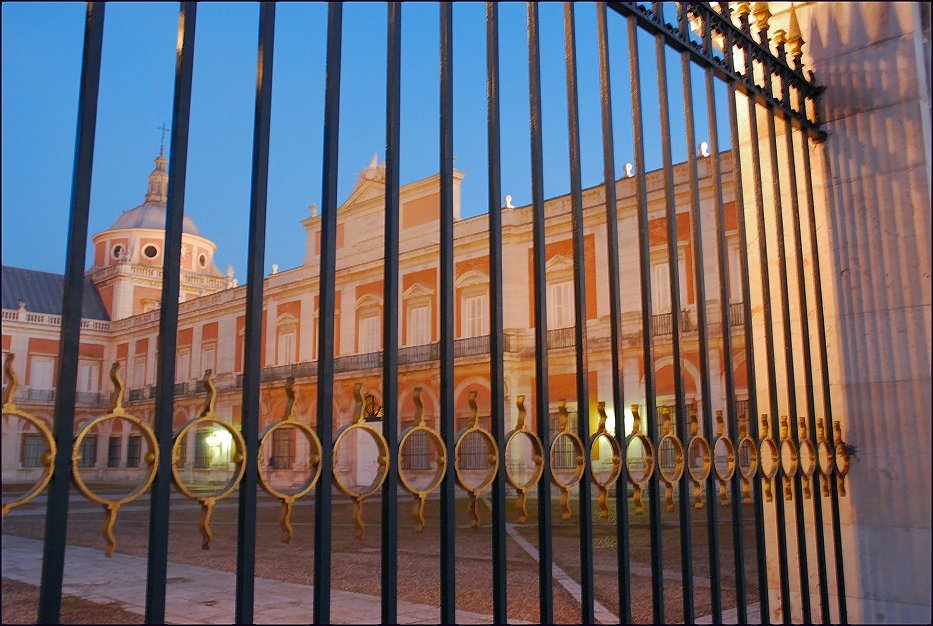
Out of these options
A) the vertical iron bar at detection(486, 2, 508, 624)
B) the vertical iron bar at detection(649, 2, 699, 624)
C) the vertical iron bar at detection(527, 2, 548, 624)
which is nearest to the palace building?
the vertical iron bar at detection(649, 2, 699, 624)

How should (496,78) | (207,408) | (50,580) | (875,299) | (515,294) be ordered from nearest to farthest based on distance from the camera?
(50,580) < (207,408) < (496,78) < (875,299) < (515,294)

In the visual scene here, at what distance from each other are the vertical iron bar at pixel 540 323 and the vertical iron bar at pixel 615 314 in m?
0.20

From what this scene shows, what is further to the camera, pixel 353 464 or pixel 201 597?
pixel 353 464

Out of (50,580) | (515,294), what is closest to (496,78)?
(50,580)

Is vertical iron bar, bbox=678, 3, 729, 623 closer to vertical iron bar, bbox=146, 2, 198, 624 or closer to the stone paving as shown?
vertical iron bar, bbox=146, 2, 198, 624

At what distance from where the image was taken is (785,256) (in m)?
3.12

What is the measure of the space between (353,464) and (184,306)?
211 inches

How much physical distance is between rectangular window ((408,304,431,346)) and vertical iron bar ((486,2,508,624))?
54.0 feet

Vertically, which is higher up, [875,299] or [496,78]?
[496,78]

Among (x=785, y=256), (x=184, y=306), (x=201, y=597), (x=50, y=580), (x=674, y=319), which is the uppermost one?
(x=184, y=306)

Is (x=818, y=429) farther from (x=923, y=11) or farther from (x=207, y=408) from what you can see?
(x=207, y=408)

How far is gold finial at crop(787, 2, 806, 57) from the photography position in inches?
126

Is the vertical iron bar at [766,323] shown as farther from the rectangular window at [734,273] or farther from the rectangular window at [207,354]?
the rectangular window at [207,354]

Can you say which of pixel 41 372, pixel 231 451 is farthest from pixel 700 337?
pixel 41 372
